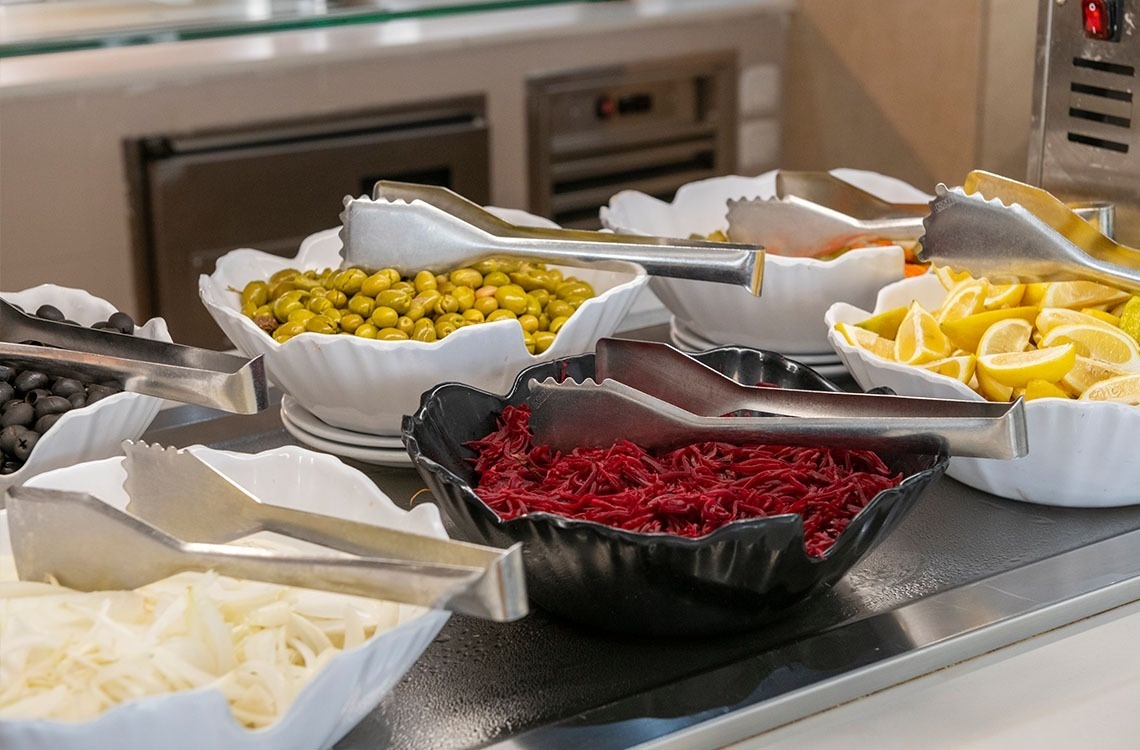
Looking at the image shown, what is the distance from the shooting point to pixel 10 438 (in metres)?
0.98

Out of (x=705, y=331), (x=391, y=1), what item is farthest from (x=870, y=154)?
(x=705, y=331)

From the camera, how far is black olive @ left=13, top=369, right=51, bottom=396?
1.03 metres

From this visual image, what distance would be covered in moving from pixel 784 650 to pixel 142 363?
0.52 m

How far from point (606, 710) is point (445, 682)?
103 millimetres

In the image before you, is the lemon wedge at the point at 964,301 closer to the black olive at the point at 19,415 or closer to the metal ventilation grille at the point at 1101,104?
the metal ventilation grille at the point at 1101,104

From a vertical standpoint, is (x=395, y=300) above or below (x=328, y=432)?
above

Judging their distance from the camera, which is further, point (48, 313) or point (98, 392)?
point (48, 313)

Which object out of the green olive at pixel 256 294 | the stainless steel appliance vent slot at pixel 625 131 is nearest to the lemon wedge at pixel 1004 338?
the green olive at pixel 256 294

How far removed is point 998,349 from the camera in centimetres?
108

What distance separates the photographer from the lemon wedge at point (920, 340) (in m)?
1.09

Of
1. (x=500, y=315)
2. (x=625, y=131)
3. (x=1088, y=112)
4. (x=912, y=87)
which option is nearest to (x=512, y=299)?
(x=500, y=315)

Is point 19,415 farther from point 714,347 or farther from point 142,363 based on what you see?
point 714,347

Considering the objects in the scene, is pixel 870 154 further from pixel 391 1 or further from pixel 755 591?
pixel 755 591

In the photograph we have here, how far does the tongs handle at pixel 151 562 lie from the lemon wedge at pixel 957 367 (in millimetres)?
519
